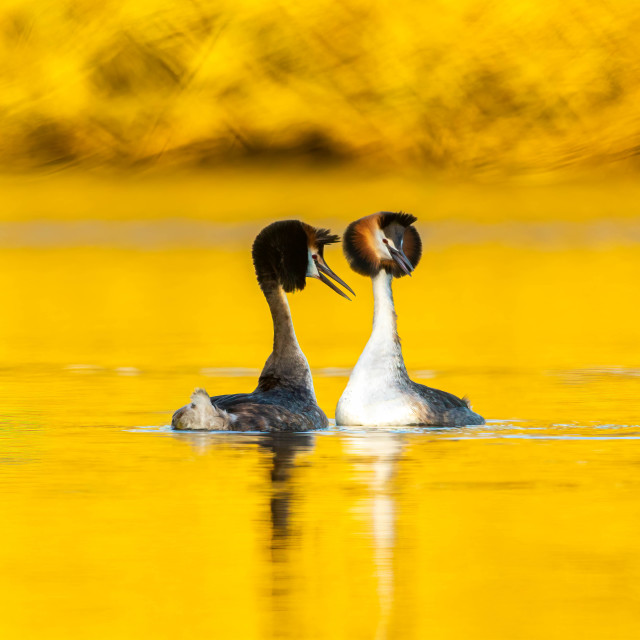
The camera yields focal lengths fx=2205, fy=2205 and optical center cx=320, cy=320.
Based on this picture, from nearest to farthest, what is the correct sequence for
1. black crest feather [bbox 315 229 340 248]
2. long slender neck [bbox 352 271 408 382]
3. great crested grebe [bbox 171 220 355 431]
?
great crested grebe [bbox 171 220 355 431], long slender neck [bbox 352 271 408 382], black crest feather [bbox 315 229 340 248]

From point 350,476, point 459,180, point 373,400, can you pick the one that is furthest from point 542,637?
point 459,180

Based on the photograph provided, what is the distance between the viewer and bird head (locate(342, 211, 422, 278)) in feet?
48.7

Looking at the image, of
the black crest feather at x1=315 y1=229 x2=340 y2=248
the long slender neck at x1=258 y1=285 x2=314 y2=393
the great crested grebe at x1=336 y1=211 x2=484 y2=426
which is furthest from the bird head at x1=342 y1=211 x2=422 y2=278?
the long slender neck at x1=258 y1=285 x2=314 y2=393

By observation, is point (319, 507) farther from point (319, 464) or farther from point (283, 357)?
point (283, 357)

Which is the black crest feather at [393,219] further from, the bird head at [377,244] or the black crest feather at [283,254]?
the black crest feather at [283,254]

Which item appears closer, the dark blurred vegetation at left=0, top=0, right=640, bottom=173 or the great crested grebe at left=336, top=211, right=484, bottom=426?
the great crested grebe at left=336, top=211, right=484, bottom=426

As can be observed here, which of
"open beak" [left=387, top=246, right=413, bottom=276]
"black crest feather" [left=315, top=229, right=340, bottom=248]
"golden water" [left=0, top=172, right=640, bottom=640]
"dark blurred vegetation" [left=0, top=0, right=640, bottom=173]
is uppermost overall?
"dark blurred vegetation" [left=0, top=0, right=640, bottom=173]

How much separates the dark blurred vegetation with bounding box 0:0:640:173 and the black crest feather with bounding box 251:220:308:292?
3429 inches

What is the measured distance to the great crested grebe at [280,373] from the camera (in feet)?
45.1

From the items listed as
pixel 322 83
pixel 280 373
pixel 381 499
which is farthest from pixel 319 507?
pixel 322 83

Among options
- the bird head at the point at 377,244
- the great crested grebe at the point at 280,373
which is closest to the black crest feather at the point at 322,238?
the great crested grebe at the point at 280,373

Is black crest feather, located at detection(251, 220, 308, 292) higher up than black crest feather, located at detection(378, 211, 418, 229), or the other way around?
black crest feather, located at detection(378, 211, 418, 229)

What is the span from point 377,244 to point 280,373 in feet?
3.68

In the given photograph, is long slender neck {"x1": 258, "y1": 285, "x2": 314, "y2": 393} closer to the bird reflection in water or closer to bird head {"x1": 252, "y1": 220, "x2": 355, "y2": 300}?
bird head {"x1": 252, "y1": 220, "x2": 355, "y2": 300}
